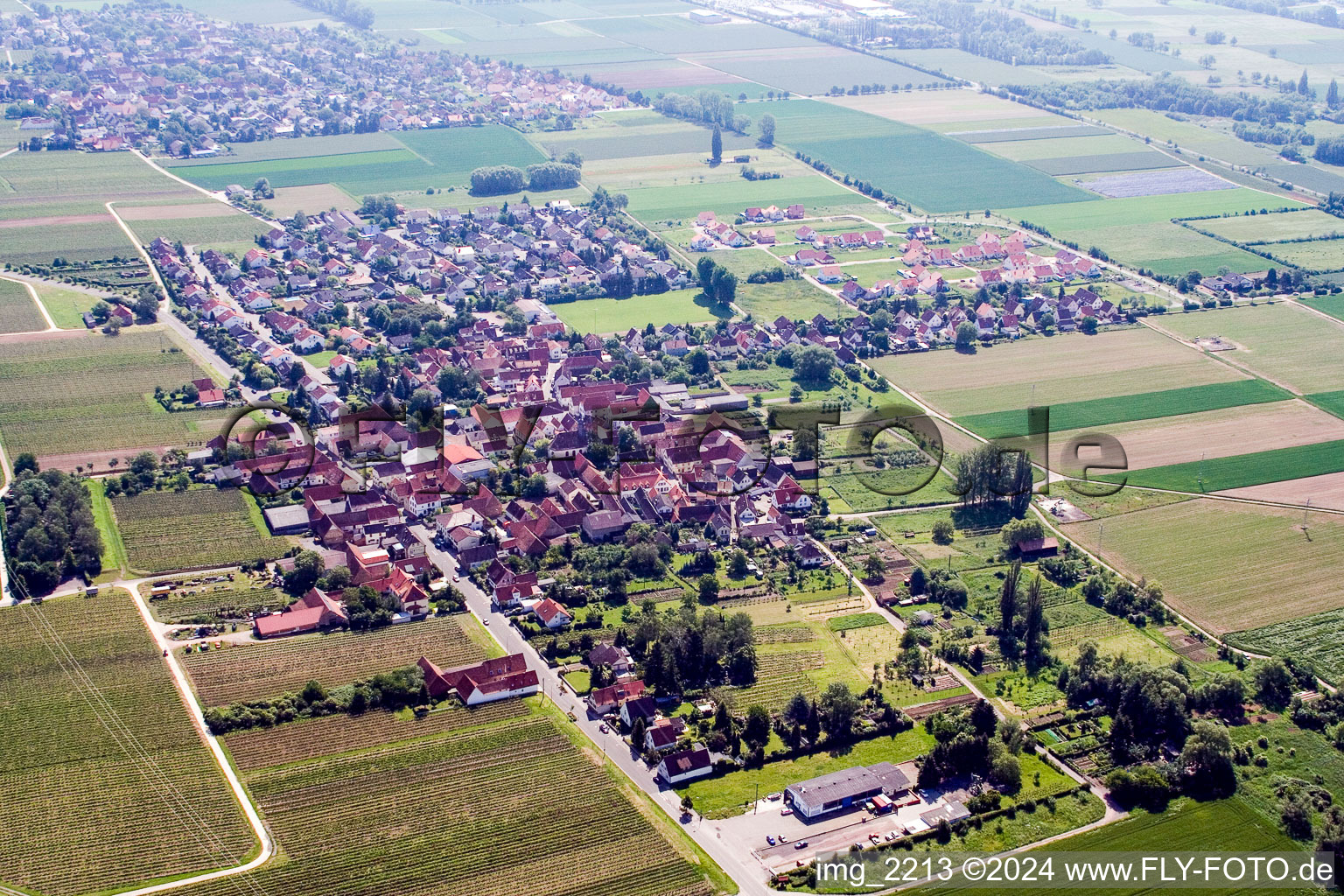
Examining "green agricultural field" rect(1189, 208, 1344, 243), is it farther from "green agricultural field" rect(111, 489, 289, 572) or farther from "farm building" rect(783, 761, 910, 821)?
"green agricultural field" rect(111, 489, 289, 572)

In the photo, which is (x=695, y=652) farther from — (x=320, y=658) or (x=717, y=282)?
(x=717, y=282)

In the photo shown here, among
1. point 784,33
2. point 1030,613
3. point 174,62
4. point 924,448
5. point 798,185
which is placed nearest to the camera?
point 1030,613

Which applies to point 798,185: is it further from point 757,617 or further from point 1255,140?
point 757,617

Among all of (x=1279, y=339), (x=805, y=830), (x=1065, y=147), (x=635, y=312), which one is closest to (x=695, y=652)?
(x=805, y=830)

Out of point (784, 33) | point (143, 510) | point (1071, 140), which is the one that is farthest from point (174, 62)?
point (143, 510)

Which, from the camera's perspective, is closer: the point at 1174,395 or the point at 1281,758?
the point at 1281,758

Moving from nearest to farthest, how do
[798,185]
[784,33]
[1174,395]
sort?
[1174,395] → [798,185] → [784,33]
